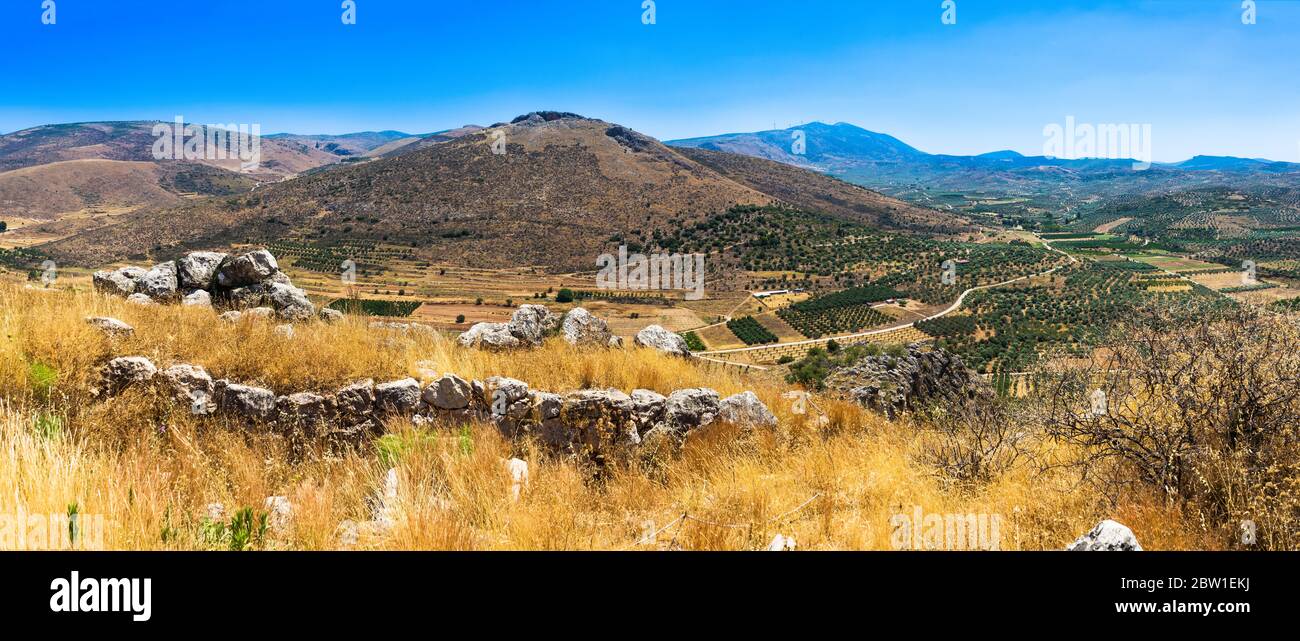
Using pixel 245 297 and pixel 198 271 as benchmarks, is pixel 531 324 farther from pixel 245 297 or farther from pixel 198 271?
pixel 198 271

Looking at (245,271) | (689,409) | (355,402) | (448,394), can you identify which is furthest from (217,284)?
(689,409)

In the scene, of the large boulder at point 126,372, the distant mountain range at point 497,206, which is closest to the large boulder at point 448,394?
the large boulder at point 126,372

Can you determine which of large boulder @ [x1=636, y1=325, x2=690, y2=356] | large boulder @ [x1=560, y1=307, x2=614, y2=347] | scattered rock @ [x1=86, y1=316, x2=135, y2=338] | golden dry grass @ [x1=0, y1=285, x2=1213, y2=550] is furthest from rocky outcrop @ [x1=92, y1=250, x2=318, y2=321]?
large boulder @ [x1=636, y1=325, x2=690, y2=356]

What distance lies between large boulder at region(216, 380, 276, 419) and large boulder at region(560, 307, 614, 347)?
3.57 m

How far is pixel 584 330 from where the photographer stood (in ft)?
27.9

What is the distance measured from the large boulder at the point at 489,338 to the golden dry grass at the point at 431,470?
0.58 m

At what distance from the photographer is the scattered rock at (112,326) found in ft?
→ 19.5

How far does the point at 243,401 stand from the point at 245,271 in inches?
192

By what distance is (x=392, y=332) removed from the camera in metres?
8.20

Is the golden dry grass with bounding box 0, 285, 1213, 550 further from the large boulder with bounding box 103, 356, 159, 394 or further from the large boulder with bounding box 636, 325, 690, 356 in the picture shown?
the large boulder with bounding box 636, 325, 690, 356

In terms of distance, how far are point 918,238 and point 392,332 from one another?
12665cm

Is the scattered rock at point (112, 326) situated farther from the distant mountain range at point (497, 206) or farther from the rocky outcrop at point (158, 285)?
the distant mountain range at point (497, 206)
